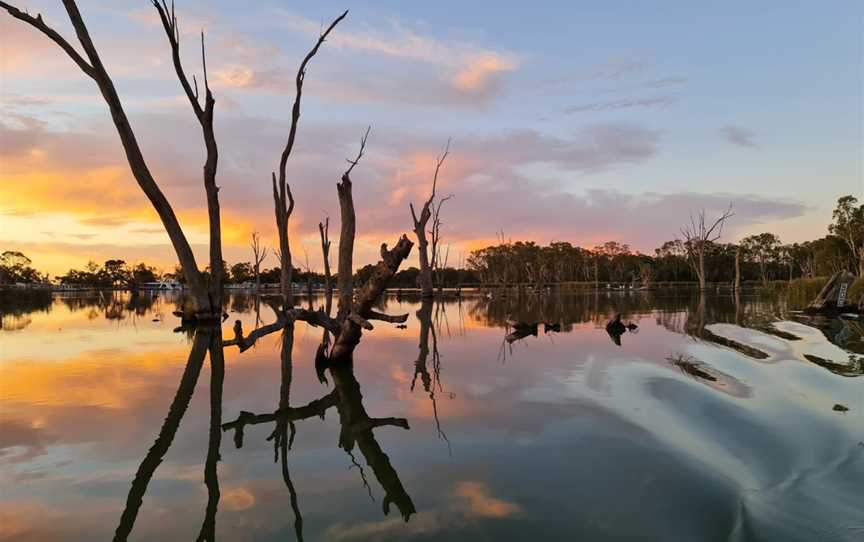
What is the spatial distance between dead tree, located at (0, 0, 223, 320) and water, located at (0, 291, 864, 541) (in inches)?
266

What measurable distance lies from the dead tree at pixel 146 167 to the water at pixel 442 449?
677 centimetres

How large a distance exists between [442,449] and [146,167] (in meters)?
14.6

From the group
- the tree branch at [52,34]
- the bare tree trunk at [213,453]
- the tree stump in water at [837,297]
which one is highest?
the tree branch at [52,34]

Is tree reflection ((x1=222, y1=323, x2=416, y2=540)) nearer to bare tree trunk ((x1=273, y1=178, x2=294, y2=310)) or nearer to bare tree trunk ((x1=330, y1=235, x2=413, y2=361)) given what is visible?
bare tree trunk ((x1=330, y1=235, x2=413, y2=361))

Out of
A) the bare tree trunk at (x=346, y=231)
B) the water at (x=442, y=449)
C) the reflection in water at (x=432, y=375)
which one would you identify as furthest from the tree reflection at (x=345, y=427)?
the bare tree trunk at (x=346, y=231)

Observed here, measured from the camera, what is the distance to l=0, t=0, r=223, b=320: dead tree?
50.8 ft

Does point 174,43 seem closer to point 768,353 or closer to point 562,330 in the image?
point 562,330

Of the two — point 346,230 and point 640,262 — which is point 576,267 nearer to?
point 640,262

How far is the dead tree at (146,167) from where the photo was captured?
15492 mm

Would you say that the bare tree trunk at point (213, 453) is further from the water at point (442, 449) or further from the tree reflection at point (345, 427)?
the tree reflection at point (345, 427)

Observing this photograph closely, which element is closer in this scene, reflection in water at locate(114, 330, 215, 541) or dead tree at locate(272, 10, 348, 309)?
reflection in water at locate(114, 330, 215, 541)

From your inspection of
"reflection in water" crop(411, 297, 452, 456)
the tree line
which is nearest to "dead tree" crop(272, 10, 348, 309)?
"reflection in water" crop(411, 297, 452, 456)

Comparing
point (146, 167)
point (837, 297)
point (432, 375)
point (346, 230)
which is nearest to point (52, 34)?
point (146, 167)

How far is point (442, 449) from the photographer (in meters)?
5.23
